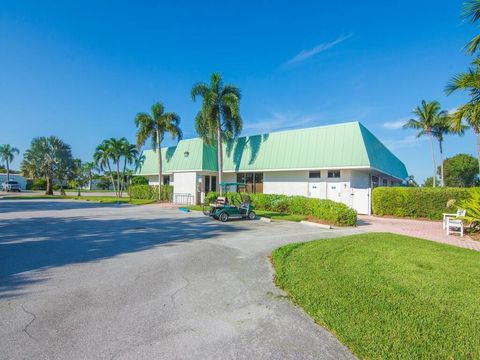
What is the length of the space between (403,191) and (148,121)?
23.9 m

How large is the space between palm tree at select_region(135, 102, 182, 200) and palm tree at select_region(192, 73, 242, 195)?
22.8 feet

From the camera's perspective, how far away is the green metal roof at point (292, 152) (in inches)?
700

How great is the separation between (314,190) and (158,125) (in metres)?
17.7

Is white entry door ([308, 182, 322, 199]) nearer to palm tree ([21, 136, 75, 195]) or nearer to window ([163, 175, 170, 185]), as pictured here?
window ([163, 175, 170, 185])

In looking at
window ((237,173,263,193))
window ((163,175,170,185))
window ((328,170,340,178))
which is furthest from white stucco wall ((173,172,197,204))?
window ((328,170,340,178))

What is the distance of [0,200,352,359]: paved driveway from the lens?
2.79m

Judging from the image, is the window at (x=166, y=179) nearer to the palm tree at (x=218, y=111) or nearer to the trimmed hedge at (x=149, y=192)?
the trimmed hedge at (x=149, y=192)

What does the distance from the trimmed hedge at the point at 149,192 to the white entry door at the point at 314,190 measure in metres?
14.4

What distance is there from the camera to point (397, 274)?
199 inches

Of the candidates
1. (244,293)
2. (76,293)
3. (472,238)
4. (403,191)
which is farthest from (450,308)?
(403,191)

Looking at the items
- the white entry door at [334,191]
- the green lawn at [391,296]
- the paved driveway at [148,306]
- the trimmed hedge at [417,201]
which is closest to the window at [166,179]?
the white entry door at [334,191]

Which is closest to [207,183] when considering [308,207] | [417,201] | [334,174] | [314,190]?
[314,190]

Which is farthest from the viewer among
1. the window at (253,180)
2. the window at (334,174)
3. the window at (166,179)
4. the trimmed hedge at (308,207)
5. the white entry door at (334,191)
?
the window at (166,179)

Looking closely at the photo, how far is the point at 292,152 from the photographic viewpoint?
67.8 feet
